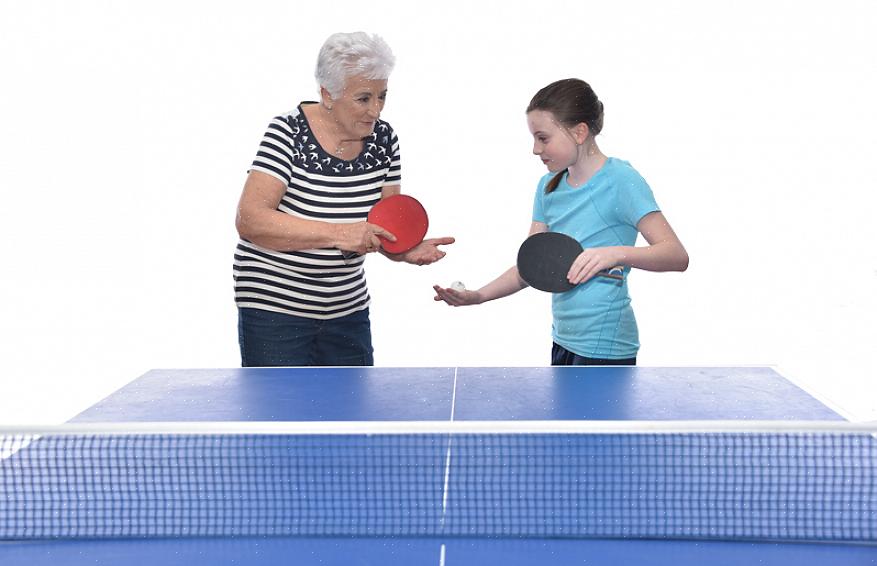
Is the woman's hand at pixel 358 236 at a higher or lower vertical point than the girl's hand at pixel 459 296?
higher

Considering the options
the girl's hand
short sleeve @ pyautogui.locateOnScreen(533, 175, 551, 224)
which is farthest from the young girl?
the girl's hand

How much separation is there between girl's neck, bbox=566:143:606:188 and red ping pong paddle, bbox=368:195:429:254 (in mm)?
529

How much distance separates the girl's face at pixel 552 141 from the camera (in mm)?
3146

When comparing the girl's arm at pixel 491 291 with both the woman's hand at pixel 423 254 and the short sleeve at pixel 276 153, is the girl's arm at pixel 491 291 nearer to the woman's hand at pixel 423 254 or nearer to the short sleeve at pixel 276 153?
the woman's hand at pixel 423 254

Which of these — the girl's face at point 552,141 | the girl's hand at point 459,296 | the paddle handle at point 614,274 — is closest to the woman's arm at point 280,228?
the girl's hand at point 459,296

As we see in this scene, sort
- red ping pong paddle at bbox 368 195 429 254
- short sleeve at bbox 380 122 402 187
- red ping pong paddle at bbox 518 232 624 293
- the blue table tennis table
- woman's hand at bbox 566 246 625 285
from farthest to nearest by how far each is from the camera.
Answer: short sleeve at bbox 380 122 402 187
red ping pong paddle at bbox 368 195 429 254
red ping pong paddle at bbox 518 232 624 293
woman's hand at bbox 566 246 625 285
the blue table tennis table

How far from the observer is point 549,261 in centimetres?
307

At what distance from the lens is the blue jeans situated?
128 inches

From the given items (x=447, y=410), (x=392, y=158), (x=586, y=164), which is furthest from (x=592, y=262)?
(x=392, y=158)

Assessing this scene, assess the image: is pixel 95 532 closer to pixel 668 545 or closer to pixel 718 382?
pixel 668 545

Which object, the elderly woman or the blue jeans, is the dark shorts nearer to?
the elderly woman

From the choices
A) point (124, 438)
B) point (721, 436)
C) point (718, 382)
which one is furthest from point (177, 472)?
point (718, 382)

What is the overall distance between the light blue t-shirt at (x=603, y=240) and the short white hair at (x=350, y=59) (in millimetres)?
755

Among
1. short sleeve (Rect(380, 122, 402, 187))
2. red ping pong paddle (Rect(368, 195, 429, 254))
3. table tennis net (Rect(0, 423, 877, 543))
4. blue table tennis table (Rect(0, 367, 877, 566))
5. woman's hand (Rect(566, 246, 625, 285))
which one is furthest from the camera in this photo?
short sleeve (Rect(380, 122, 402, 187))
